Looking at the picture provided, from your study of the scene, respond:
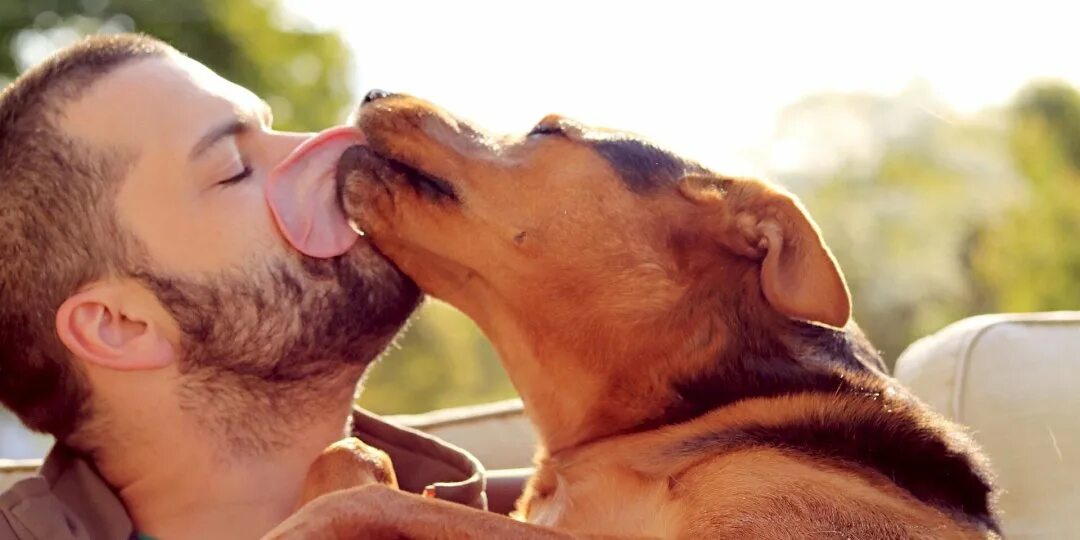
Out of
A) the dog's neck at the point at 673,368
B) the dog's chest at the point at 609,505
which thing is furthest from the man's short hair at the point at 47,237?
the dog's chest at the point at 609,505

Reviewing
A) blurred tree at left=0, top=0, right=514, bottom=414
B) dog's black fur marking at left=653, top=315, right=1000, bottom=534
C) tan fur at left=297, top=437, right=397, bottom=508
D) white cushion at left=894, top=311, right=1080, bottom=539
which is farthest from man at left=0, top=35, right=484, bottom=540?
blurred tree at left=0, top=0, right=514, bottom=414

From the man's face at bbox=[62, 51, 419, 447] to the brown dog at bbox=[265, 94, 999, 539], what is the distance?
6.0 inches

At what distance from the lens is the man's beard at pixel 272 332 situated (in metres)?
2.27

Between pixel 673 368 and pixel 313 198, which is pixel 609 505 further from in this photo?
pixel 313 198

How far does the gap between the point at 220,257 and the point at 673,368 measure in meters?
0.97

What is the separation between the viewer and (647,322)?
2.22 metres

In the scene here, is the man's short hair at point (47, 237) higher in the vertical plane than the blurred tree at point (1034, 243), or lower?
higher

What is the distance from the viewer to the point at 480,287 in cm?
229

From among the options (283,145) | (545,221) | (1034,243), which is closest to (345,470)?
(545,221)

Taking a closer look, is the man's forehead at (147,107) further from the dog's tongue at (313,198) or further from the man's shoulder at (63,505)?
the man's shoulder at (63,505)

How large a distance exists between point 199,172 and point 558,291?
0.80m

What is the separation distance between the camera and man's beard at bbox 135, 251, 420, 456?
7.46ft

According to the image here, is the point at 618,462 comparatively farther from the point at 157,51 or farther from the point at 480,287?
the point at 157,51

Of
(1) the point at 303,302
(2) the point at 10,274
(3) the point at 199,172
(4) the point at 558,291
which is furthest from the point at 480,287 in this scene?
(2) the point at 10,274
